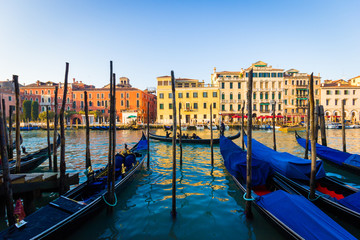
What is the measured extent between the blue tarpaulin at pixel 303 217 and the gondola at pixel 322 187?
1.06 meters

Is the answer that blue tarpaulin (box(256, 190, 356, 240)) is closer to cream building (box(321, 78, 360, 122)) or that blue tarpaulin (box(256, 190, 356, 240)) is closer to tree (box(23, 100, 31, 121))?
cream building (box(321, 78, 360, 122))

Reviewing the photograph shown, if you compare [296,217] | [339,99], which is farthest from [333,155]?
[339,99]

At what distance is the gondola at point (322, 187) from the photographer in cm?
388

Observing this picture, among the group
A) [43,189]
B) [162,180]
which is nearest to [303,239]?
[162,180]

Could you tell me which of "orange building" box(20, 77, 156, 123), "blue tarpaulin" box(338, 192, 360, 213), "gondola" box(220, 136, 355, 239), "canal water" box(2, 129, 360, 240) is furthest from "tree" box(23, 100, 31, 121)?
"blue tarpaulin" box(338, 192, 360, 213)

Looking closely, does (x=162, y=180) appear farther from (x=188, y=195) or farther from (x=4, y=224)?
(x=4, y=224)

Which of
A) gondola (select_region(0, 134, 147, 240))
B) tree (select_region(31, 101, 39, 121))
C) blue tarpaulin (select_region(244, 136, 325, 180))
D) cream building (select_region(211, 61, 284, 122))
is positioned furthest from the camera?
tree (select_region(31, 101, 39, 121))

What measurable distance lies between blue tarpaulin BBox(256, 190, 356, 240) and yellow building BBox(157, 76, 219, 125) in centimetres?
3013

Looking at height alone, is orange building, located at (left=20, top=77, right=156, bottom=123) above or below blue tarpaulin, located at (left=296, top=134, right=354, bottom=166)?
above

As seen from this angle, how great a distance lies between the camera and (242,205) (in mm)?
5160

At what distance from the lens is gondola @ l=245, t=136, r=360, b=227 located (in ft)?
12.7

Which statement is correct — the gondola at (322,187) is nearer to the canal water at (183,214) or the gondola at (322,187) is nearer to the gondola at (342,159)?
the canal water at (183,214)

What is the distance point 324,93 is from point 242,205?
4036cm

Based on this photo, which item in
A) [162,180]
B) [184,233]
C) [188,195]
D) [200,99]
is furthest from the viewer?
[200,99]
